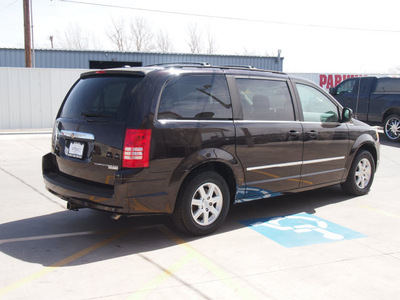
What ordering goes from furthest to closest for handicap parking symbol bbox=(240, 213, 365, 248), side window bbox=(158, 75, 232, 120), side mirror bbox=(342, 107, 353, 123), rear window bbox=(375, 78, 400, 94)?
rear window bbox=(375, 78, 400, 94) < side mirror bbox=(342, 107, 353, 123) < handicap parking symbol bbox=(240, 213, 365, 248) < side window bbox=(158, 75, 232, 120)

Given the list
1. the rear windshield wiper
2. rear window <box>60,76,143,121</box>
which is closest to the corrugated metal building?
rear window <box>60,76,143,121</box>

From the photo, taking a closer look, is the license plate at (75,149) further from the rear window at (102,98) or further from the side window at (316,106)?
the side window at (316,106)

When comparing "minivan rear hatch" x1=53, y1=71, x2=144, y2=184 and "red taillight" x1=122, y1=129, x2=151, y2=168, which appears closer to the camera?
"red taillight" x1=122, y1=129, x2=151, y2=168

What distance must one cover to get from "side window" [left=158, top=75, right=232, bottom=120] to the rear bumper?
0.71m

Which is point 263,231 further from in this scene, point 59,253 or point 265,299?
Answer: point 59,253

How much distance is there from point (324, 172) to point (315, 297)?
2.96 meters

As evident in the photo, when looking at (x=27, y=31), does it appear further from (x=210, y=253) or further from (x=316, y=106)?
(x=210, y=253)

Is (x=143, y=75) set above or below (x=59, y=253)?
above

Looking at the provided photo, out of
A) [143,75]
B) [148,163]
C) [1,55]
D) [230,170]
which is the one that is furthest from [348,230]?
[1,55]

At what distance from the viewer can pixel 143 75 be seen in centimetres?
448

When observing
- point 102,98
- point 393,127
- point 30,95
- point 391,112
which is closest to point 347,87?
point 391,112

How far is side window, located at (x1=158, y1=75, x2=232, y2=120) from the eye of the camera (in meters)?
4.52

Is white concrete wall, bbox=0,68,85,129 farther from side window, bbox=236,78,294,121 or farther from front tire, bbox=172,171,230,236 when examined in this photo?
front tire, bbox=172,171,230,236

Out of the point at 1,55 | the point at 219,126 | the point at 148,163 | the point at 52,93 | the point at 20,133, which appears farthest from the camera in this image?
the point at 1,55
